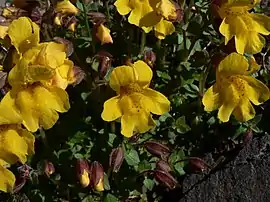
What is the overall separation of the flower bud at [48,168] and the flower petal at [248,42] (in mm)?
829

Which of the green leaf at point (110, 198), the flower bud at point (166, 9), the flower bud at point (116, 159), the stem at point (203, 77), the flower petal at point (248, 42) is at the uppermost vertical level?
the flower bud at point (166, 9)

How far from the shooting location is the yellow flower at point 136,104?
8.38 ft

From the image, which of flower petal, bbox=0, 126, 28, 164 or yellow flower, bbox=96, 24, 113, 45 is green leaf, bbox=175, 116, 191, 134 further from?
flower petal, bbox=0, 126, 28, 164

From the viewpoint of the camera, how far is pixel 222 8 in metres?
2.71

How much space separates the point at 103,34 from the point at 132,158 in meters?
0.52

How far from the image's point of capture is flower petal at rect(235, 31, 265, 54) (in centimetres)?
274

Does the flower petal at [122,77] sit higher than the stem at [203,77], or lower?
higher

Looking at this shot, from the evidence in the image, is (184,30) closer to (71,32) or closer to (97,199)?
(71,32)

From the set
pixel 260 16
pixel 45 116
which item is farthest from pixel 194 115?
pixel 45 116

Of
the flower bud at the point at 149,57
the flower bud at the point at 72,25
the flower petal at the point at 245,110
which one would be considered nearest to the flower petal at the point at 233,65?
the flower petal at the point at 245,110

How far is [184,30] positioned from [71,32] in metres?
0.54

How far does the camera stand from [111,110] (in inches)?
→ 102

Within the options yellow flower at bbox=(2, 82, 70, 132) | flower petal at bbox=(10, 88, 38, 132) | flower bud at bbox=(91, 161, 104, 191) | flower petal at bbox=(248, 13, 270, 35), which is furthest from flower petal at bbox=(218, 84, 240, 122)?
flower petal at bbox=(10, 88, 38, 132)

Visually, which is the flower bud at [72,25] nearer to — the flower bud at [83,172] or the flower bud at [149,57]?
the flower bud at [149,57]
